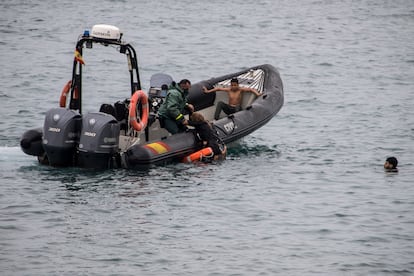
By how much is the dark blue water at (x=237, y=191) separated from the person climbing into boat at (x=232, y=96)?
29.4 inches

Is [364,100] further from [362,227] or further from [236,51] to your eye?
[362,227]

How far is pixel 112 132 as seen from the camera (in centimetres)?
1697

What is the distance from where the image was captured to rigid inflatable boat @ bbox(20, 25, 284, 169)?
16953 millimetres

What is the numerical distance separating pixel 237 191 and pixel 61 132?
3.10 meters

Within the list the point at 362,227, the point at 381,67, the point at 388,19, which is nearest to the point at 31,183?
the point at 362,227

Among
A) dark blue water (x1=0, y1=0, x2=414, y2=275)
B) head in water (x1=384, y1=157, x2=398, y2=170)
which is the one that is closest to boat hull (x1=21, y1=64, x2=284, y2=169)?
dark blue water (x1=0, y1=0, x2=414, y2=275)

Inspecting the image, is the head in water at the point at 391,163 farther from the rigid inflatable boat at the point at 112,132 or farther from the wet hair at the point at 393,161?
the rigid inflatable boat at the point at 112,132

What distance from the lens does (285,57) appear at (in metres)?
36.2

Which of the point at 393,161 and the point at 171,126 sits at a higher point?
the point at 171,126

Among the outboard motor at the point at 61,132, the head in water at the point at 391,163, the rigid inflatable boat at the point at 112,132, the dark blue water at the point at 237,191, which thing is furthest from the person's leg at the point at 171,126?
the head in water at the point at 391,163

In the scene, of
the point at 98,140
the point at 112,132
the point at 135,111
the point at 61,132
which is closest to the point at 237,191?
the point at 135,111

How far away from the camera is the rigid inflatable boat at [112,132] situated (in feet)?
55.6

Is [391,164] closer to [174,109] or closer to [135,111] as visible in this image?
[174,109]

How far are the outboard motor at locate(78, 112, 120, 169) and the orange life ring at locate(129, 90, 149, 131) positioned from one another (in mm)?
279
